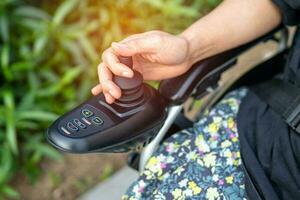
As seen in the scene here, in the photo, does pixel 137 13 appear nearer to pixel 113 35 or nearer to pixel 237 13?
pixel 113 35

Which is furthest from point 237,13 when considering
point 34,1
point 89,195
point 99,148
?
point 34,1

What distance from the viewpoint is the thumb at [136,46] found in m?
1.09

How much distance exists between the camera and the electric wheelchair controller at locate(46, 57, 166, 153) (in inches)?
41.4

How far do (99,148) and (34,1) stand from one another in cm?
147

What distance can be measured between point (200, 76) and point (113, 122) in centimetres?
28

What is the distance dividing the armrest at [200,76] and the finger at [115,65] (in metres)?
0.19

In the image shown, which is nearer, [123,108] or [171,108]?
[123,108]

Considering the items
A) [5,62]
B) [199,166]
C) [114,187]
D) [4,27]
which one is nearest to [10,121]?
[5,62]

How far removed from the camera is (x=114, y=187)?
1729 mm

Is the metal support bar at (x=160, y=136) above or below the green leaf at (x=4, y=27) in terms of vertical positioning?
above

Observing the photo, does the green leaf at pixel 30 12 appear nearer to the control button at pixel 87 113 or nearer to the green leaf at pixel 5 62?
the green leaf at pixel 5 62

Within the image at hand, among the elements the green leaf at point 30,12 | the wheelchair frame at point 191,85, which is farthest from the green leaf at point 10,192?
the wheelchair frame at point 191,85

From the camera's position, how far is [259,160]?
117cm

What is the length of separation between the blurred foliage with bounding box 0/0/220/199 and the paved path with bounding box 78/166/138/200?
438mm
